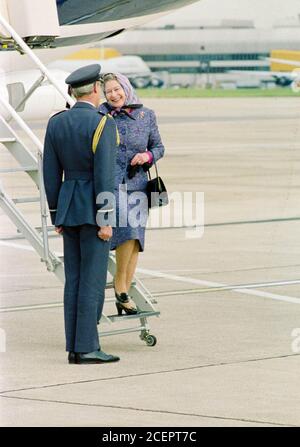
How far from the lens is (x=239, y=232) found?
1499cm

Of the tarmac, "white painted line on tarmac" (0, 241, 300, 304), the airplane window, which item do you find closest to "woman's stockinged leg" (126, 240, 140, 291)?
the tarmac

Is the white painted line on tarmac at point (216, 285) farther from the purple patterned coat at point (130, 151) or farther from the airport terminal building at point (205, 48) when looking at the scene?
the airport terminal building at point (205, 48)

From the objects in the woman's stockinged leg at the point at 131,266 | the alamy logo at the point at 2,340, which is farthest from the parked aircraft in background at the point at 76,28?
the woman's stockinged leg at the point at 131,266

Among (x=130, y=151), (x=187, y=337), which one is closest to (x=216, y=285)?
(x=187, y=337)

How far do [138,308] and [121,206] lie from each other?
75 cm

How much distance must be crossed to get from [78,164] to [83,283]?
0.78 metres

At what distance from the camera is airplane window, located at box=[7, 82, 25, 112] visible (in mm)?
11193

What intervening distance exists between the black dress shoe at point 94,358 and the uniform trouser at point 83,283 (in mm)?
38

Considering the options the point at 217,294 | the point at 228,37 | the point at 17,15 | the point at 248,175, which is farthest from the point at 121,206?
the point at 228,37

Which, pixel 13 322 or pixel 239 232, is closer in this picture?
pixel 13 322

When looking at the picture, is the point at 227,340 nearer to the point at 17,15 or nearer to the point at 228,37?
the point at 17,15

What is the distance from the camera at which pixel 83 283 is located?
332 inches

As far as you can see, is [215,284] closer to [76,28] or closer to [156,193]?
[156,193]

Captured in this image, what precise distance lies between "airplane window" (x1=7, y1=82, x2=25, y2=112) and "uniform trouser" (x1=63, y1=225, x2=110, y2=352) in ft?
10.00
